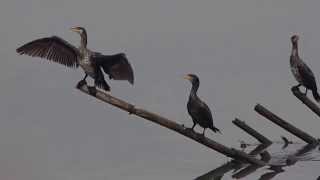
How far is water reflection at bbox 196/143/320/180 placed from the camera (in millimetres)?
19625

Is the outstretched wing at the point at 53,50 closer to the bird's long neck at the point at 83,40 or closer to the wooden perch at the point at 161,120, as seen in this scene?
the bird's long neck at the point at 83,40

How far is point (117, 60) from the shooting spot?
17.0 meters

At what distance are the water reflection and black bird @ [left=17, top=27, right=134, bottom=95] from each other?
12.6 feet

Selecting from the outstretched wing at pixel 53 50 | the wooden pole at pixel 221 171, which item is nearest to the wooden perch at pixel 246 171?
the wooden pole at pixel 221 171

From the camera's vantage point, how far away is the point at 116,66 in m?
17.1

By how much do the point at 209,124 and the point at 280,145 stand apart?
5879 millimetres

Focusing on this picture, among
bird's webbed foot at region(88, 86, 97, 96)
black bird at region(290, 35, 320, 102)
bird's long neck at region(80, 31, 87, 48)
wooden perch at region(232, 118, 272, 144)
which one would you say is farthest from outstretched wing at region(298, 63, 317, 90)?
bird's webbed foot at region(88, 86, 97, 96)

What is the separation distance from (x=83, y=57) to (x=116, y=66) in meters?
0.73

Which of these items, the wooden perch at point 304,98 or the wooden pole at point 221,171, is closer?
the wooden perch at point 304,98

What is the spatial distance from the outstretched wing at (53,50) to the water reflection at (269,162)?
425 cm

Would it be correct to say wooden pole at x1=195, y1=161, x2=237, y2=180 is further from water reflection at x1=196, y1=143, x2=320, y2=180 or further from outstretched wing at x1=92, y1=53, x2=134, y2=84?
outstretched wing at x1=92, y1=53, x2=134, y2=84

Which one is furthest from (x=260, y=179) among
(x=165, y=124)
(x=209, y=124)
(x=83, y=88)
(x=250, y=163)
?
(x=83, y=88)

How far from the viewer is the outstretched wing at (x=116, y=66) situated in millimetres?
16828

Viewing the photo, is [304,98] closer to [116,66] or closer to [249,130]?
[249,130]
